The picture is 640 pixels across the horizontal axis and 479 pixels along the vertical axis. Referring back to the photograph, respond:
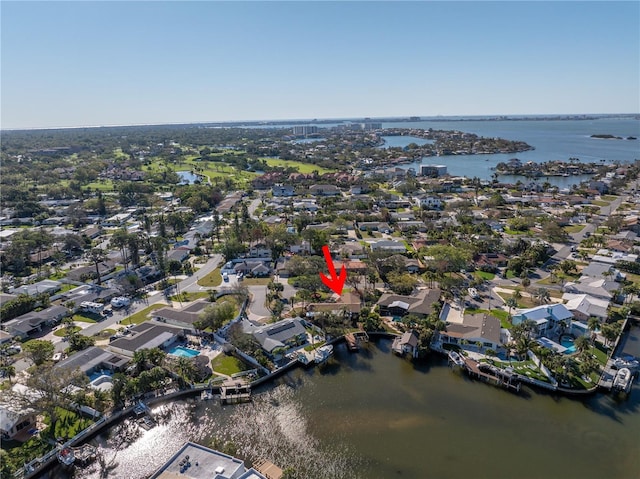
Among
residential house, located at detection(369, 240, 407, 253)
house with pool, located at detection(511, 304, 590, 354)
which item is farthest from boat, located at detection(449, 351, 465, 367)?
residential house, located at detection(369, 240, 407, 253)

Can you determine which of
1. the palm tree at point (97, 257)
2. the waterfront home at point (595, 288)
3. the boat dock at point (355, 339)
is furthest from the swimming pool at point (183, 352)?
the waterfront home at point (595, 288)

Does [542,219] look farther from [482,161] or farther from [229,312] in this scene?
[482,161]

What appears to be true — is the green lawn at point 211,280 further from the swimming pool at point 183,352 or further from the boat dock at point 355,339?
the boat dock at point 355,339

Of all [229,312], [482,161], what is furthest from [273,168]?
[229,312]

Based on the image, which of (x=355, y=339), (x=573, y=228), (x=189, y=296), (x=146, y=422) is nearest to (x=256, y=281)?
(x=189, y=296)

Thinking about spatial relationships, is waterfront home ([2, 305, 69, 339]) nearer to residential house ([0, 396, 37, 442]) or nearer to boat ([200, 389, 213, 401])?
residential house ([0, 396, 37, 442])

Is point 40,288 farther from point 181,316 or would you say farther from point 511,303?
point 511,303
